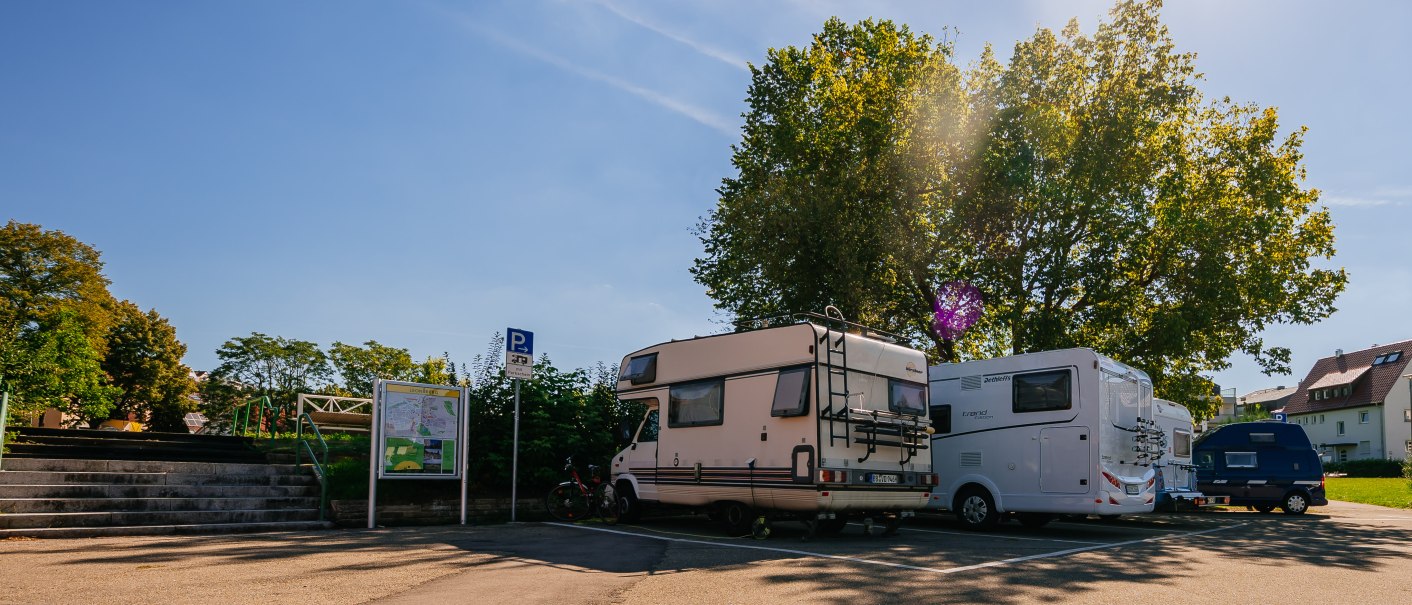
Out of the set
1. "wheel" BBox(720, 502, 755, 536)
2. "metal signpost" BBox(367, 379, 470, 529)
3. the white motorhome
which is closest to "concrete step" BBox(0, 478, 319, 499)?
"metal signpost" BBox(367, 379, 470, 529)

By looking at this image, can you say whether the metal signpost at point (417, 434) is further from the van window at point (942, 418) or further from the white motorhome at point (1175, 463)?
the white motorhome at point (1175, 463)

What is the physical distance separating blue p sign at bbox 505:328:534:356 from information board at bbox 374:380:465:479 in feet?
3.37

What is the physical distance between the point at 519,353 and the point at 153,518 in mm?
5284

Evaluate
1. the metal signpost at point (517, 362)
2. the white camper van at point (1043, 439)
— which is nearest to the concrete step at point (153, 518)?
the metal signpost at point (517, 362)

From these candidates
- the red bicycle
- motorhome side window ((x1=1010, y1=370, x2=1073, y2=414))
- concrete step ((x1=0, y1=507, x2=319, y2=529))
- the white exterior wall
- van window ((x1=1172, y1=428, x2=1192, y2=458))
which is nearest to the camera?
concrete step ((x1=0, y1=507, x2=319, y2=529))

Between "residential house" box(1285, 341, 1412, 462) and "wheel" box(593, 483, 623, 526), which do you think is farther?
"residential house" box(1285, 341, 1412, 462)

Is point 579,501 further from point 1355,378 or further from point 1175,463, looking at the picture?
point 1355,378

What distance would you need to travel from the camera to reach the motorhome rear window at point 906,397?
1275 cm

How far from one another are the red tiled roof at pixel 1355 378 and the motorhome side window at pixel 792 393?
72.1 metres

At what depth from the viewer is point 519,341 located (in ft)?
47.6

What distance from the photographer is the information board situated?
1293 centimetres

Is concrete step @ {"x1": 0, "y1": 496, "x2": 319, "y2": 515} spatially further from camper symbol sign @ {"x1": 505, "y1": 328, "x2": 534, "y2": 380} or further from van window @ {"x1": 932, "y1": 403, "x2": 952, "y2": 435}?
van window @ {"x1": 932, "y1": 403, "x2": 952, "y2": 435}

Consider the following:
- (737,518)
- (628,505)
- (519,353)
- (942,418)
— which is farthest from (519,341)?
(942,418)

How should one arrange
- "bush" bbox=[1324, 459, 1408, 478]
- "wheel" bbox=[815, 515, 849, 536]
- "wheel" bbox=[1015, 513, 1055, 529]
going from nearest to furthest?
1. "wheel" bbox=[815, 515, 849, 536]
2. "wheel" bbox=[1015, 513, 1055, 529]
3. "bush" bbox=[1324, 459, 1408, 478]
